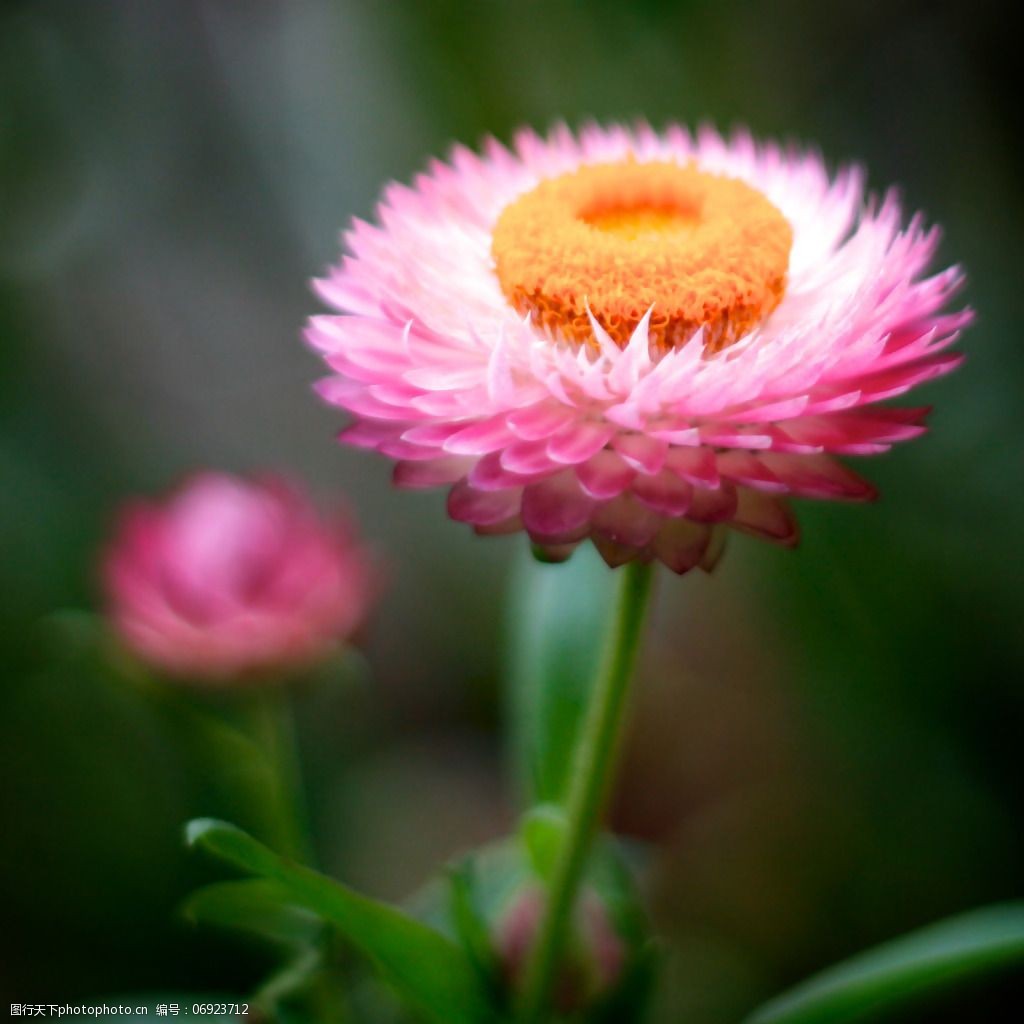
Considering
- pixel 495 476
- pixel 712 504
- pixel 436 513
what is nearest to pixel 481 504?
pixel 495 476

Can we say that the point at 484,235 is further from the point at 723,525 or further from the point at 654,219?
the point at 723,525

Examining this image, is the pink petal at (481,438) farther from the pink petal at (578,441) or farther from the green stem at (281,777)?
the green stem at (281,777)

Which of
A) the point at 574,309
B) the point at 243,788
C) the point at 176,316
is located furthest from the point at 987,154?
→ the point at 176,316

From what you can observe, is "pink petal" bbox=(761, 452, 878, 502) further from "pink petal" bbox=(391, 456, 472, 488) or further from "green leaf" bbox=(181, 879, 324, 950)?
"green leaf" bbox=(181, 879, 324, 950)

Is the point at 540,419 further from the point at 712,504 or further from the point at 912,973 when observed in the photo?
the point at 912,973

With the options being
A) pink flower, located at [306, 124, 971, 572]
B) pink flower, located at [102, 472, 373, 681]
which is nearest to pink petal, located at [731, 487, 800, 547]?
pink flower, located at [306, 124, 971, 572]

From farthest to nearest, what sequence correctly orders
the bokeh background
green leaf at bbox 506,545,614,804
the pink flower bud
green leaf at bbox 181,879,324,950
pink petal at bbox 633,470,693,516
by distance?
the bokeh background → green leaf at bbox 506,545,614,804 → the pink flower bud → green leaf at bbox 181,879,324,950 → pink petal at bbox 633,470,693,516
